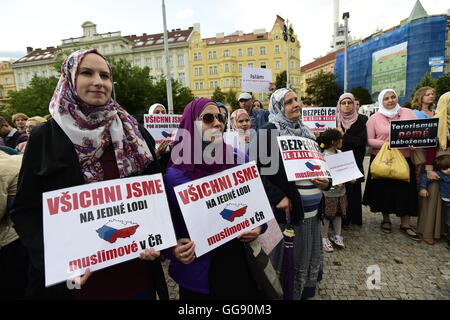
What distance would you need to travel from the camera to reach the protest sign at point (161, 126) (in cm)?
448

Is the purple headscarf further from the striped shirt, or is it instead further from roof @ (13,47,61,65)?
roof @ (13,47,61,65)

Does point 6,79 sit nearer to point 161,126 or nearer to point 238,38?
point 238,38

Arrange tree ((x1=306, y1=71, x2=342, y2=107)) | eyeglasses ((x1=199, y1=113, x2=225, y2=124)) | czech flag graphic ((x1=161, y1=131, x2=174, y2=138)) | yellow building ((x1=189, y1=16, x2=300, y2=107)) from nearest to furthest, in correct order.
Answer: eyeglasses ((x1=199, y1=113, x2=225, y2=124)), czech flag graphic ((x1=161, y1=131, x2=174, y2=138)), tree ((x1=306, y1=71, x2=342, y2=107)), yellow building ((x1=189, y1=16, x2=300, y2=107))

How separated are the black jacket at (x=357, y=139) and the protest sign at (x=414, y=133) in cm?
45

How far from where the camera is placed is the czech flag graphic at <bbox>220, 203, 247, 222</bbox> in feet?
5.50

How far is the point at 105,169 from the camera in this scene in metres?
1.57

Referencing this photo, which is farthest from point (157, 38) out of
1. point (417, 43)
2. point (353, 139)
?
point (353, 139)

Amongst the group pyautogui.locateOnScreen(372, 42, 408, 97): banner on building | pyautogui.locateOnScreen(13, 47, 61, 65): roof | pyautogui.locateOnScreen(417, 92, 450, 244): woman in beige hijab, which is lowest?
pyautogui.locateOnScreen(417, 92, 450, 244): woman in beige hijab

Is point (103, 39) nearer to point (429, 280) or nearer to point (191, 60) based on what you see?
point (191, 60)

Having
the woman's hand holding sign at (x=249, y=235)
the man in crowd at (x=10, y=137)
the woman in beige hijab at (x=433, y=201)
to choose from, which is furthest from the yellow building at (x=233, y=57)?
the woman's hand holding sign at (x=249, y=235)

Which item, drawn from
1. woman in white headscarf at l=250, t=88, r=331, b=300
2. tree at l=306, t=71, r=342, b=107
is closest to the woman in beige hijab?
woman in white headscarf at l=250, t=88, r=331, b=300

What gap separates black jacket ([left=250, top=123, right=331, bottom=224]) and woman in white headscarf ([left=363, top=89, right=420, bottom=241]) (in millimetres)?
2480

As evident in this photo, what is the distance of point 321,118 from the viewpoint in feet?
17.3
